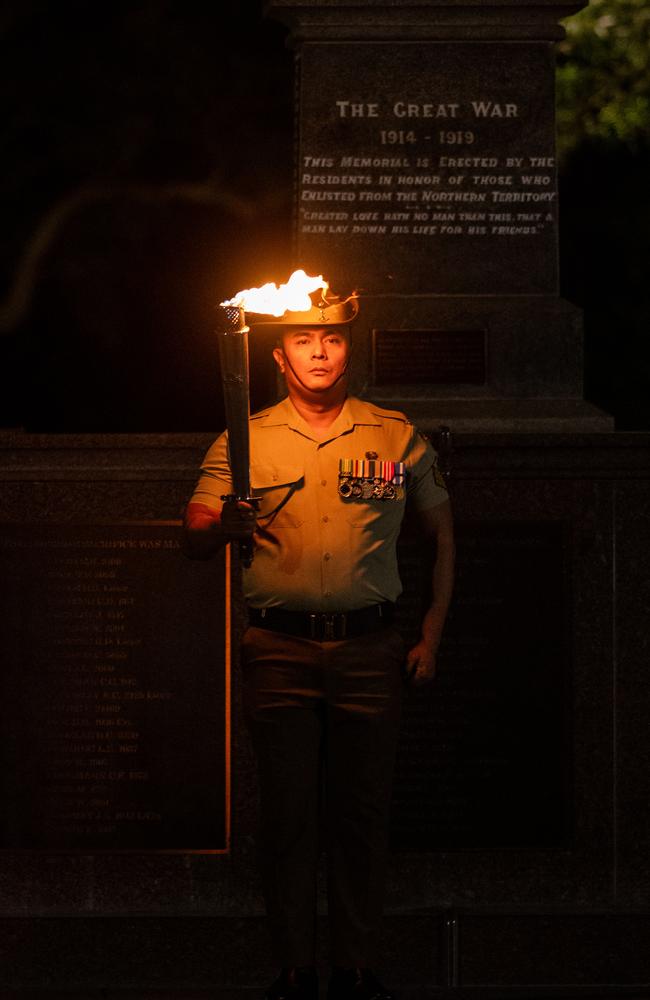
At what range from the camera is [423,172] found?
7.73 m

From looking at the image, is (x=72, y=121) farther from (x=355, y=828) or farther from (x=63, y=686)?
(x=355, y=828)

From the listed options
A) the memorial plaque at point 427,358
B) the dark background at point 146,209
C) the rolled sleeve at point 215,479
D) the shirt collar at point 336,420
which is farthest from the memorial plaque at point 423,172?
the dark background at point 146,209

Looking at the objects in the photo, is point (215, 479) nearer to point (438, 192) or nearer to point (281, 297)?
point (281, 297)

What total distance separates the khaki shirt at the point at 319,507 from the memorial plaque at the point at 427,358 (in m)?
1.13

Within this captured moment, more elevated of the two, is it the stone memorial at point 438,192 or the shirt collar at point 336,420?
the stone memorial at point 438,192

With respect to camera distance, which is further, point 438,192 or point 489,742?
point 438,192

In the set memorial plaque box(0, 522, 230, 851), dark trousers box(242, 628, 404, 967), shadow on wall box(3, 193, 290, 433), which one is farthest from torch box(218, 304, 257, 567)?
shadow on wall box(3, 193, 290, 433)

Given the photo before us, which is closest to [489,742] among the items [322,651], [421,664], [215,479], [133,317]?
[421,664]

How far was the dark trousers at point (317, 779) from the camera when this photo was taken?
6.23m

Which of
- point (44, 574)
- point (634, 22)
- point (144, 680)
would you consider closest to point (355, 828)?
point (144, 680)

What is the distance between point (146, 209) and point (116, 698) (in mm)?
12340

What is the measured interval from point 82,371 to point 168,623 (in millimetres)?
12478

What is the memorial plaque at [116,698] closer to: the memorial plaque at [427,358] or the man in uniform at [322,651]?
the man in uniform at [322,651]

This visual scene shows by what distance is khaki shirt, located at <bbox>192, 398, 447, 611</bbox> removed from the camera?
20.6 feet
